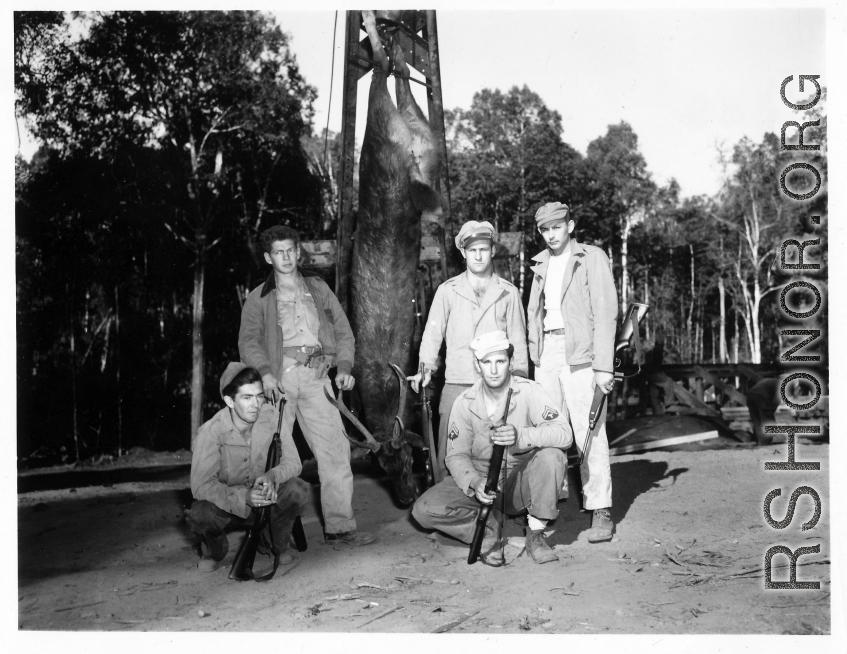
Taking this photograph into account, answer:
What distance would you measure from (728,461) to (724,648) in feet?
10.4

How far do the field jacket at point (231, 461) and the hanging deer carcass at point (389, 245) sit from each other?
699mm

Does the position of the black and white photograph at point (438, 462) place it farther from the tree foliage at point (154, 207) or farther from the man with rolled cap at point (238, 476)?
the tree foliage at point (154, 207)

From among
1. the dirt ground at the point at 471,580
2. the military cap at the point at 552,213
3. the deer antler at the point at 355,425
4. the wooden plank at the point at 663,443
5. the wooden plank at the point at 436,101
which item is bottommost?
the dirt ground at the point at 471,580

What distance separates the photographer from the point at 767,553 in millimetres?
4348

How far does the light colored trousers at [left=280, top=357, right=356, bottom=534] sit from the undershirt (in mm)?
1484

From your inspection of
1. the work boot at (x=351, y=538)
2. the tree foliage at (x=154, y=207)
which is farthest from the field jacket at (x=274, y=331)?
the tree foliage at (x=154, y=207)

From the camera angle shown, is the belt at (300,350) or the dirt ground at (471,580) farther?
the belt at (300,350)

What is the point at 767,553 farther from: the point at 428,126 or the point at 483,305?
the point at 428,126

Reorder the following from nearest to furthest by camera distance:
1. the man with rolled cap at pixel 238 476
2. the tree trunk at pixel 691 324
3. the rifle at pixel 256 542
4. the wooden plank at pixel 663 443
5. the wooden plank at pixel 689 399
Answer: the rifle at pixel 256 542 < the man with rolled cap at pixel 238 476 < the wooden plank at pixel 663 443 < the wooden plank at pixel 689 399 < the tree trunk at pixel 691 324

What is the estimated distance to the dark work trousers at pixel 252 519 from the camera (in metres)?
4.48

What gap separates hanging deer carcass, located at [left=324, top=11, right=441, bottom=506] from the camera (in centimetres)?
556

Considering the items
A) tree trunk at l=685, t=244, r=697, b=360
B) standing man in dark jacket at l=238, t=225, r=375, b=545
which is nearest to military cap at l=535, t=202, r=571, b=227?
standing man in dark jacket at l=238, t=225, r=375, b=545

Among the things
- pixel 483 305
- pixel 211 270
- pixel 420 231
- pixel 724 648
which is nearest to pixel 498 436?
pixel 483 305

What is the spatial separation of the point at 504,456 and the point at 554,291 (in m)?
1.09
